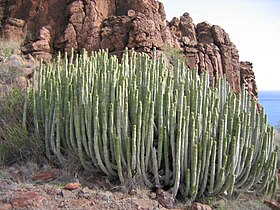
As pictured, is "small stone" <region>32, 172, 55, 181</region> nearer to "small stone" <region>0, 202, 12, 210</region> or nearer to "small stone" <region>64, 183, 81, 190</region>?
"small stone" <region>64, 183, 81, 190</region>

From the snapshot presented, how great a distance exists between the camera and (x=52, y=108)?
462cm

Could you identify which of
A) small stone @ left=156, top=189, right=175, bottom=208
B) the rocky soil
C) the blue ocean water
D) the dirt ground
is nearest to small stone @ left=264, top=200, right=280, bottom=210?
the dirt ground

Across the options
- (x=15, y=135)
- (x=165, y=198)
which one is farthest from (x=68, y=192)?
(x=15, y=135)

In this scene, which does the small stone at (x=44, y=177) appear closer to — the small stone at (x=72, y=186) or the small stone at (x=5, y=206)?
the small stone at (x=72, y=186)

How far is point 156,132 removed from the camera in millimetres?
4293

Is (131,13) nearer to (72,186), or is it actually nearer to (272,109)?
(72,186)

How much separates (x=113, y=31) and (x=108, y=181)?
8.44 meters

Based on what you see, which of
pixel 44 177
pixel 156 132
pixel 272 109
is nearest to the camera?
pixel 44 177

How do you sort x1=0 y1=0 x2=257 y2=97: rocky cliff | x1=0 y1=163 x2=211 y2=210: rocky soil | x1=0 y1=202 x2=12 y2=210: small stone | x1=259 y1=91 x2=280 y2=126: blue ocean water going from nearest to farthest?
x1=0 y1=202 x2=12 y2=210: small stone → x1=0 y1=163 x2=211 y2=210: rocky soil → x1=0 y1=0 x2=257 y2=97: rocky cliff → x1=259 y1=91 x2=280 y2=126: blue ocean water

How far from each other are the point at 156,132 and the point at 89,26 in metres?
8.57

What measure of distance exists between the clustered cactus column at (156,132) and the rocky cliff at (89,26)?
6358mm

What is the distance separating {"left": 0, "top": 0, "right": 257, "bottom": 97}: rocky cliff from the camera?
1144cm

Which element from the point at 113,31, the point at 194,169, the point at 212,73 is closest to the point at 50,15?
the point at 113,31

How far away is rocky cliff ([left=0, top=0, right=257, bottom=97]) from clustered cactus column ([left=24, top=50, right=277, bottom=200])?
6.36 m
